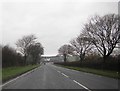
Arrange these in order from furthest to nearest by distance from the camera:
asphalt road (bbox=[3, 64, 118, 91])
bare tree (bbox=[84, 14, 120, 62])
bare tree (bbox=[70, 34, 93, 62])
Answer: bare tree (bbox=[70, 34, 93, 62]) → bare tree (bbox=[84, 14, 120, 62]) → asphalt road (bbox=[3, 64, 118, 91])

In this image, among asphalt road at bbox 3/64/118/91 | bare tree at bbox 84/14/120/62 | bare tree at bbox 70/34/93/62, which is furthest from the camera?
bare tree at bbox 70/34/93/62

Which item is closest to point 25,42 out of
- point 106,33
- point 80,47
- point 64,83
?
point 80,47

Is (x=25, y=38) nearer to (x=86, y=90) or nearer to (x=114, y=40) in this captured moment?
(x=114, y=40)

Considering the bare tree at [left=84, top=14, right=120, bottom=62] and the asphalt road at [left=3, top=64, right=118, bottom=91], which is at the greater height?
the bare tree at [left=84, top=14, right=120, bottom=62]

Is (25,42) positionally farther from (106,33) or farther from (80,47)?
(106,33)

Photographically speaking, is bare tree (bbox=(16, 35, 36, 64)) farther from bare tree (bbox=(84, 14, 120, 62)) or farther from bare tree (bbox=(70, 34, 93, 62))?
bare tree (bbox=(84, 14, 120, 62))

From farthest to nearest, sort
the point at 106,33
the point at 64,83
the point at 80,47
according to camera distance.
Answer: the point at 80,47 → the point at 106,33 → the point at 64,83

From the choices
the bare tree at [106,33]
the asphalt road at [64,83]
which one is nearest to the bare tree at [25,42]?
the bare tree at [106,33]

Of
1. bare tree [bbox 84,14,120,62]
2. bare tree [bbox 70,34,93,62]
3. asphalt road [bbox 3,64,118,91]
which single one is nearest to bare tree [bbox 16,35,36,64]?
bare tree [bbox 70,34,93,62]

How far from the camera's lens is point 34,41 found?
10000cm

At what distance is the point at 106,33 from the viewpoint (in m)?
51.7

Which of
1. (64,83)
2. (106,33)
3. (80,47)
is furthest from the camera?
(80,47)

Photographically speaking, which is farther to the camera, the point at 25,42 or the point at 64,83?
the point at 25,42

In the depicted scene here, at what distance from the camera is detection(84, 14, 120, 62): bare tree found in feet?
165
